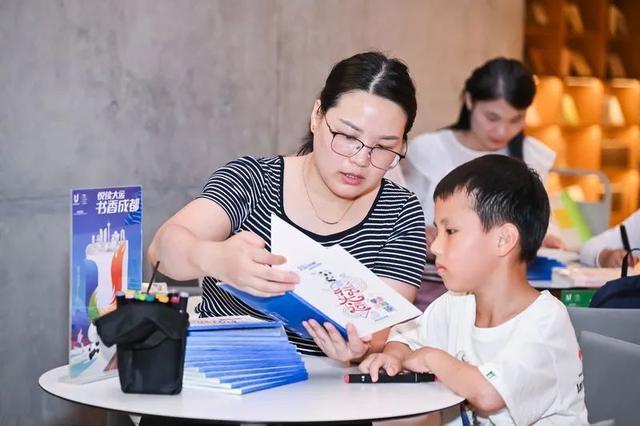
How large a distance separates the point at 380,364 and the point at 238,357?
37cm

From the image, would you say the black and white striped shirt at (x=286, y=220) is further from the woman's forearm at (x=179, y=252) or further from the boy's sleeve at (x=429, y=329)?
the woman's forearm at (x=179, y=252)

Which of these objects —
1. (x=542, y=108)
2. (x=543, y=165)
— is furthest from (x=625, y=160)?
(x=543, y=165)

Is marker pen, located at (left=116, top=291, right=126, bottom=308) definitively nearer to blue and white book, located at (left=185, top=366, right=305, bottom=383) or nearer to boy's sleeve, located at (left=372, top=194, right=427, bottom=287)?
blue and white book, located at (left=185, top=366, right=305, bottom=383)

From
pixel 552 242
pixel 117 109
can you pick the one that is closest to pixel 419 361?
pixel 117 109

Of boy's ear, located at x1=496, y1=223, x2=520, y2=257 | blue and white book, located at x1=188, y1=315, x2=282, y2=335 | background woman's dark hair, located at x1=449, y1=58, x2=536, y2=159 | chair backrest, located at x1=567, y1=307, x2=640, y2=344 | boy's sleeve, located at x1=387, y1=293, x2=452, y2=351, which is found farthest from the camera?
background woman's dark hair, located at x1=449, y1=58, x2=536, y2=159

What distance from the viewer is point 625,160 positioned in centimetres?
1081

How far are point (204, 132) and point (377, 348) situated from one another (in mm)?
2296

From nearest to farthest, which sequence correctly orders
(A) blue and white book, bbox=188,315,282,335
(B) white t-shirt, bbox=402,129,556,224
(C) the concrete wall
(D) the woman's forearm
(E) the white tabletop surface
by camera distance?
(E) the white tabletop surface
(A) blue and white book, bbox=188,315,282,335
(D) the woman's forearm
(C) the concrete wall
(B) white t-shirt, bbox=402,129,556,224

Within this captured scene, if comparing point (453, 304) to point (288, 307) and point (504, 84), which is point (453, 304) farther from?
point (504, 84)

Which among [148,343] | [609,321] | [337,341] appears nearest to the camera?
[148,343]

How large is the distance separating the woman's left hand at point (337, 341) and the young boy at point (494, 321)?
0.07 metres

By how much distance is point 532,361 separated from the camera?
7.90 ft

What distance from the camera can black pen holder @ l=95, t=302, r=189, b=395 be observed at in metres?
2.07

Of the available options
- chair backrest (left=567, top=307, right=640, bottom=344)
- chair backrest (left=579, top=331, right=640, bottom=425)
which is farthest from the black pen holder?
chair backrest (left=567, top=307, right=640, bottom=344)
